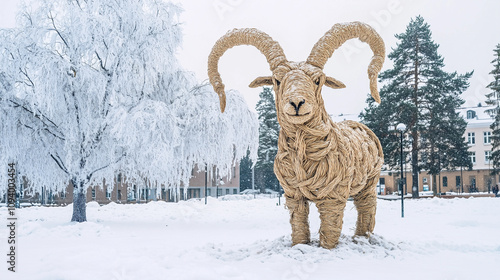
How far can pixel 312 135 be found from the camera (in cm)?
489

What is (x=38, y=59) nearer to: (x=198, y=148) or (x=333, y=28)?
(x=198, y=148)

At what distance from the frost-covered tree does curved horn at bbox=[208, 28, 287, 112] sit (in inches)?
181

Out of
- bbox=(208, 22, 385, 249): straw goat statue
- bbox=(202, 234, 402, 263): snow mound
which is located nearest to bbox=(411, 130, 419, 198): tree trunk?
bbox=(202, 234, 402, 263): snow mound

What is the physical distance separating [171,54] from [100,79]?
211 centimetres

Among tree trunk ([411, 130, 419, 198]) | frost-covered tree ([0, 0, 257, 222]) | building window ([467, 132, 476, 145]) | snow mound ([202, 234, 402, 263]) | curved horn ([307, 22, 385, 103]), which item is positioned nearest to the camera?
snow mound ([202, 234, 402, 263])

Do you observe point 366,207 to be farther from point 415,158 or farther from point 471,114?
point 471,114

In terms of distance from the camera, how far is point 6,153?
10.1 metres

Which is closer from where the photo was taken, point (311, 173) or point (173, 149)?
point (311, 173)

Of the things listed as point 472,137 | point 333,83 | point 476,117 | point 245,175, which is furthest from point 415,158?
point 245,175

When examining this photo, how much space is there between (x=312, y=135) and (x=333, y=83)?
703mm

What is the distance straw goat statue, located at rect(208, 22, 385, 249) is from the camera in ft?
15.6

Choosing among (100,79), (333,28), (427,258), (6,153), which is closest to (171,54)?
(100,79)

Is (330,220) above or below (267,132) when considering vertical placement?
below

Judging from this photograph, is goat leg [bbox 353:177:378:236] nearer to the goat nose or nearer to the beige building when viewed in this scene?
the goat nose
